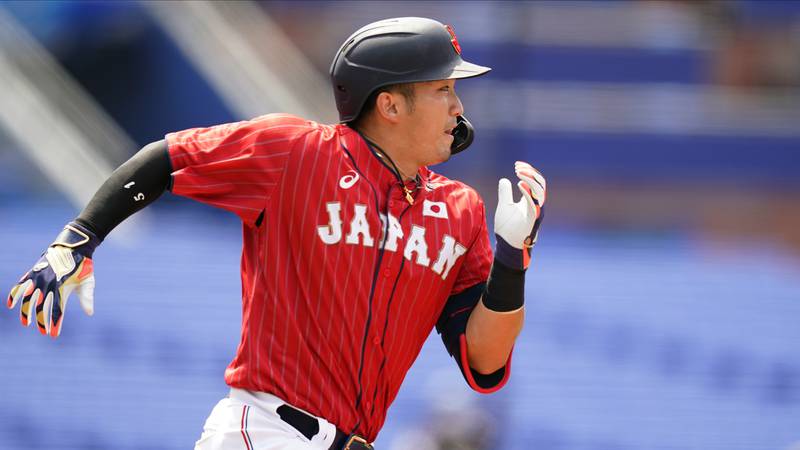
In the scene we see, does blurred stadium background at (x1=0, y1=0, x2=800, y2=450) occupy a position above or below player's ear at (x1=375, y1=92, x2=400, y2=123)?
below

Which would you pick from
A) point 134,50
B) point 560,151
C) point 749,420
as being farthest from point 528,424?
point 134,50

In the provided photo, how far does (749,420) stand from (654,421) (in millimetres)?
675

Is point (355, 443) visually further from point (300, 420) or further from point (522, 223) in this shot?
point (522, 223)

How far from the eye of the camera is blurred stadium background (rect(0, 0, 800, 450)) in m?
6.88

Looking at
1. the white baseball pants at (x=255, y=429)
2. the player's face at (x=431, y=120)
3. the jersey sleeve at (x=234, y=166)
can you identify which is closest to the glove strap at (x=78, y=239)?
the jersey sleeve at (x=234, y=166)

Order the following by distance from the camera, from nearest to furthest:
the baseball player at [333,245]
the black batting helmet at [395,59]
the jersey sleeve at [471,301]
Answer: the baseball player at [333,245], the black batting helmet at [395,59], the jersey sleeve at [471,301]

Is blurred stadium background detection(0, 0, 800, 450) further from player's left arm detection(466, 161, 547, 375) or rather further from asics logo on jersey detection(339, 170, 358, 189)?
asics logo on jersey detection(339, 170, 358, 189)

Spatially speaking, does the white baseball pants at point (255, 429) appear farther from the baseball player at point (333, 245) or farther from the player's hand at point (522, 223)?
the player's hand at point (522, 223)

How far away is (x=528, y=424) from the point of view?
279 inches

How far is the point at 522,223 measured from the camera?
2.86 meters

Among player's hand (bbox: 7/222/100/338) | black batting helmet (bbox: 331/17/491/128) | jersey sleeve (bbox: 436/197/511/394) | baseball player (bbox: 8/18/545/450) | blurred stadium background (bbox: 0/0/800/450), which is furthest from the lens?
blurred stadium background (bbox: 0/0/800/450)

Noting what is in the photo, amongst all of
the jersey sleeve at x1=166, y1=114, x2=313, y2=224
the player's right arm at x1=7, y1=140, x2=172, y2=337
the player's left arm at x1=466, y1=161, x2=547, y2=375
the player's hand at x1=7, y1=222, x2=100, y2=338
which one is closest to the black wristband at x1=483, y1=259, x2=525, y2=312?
the player's left arm at x1=466, y1=161, x2=547, y2=375

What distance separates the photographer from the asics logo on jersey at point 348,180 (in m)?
2.93

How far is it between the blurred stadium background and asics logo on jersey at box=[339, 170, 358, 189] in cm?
184
